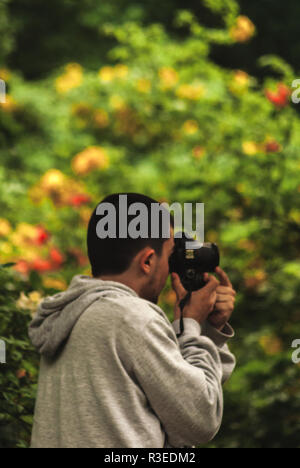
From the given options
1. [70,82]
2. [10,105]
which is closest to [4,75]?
[10,105]

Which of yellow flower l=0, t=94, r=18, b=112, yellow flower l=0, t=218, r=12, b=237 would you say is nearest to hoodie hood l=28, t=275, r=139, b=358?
yellow flower l=0, t=218, r=12, b=237

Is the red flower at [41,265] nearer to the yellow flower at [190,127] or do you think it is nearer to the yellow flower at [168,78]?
the yellow flower at [190,127]

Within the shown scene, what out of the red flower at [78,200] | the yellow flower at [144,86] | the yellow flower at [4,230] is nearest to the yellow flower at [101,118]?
the yellow flower at [144,86]

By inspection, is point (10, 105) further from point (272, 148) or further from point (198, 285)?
point (198, 285)

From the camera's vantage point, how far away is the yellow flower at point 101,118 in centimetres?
773

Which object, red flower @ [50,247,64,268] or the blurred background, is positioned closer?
the blurred background

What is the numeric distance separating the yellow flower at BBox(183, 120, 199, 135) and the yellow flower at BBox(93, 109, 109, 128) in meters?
1.50

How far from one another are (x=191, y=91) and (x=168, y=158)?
2.46ft

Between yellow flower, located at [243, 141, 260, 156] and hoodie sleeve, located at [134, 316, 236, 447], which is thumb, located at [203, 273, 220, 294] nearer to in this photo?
hoodie sleeve, located at [134, 316, 236, 447]

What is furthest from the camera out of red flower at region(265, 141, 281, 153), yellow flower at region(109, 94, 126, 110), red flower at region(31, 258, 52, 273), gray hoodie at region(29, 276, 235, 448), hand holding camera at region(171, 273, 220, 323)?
yellow flower at region(109, 94, 126, 110)

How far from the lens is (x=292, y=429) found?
3.47 metres

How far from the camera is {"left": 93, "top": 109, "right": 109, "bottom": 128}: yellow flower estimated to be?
7.73 metres

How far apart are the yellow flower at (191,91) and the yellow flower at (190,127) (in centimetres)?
23
